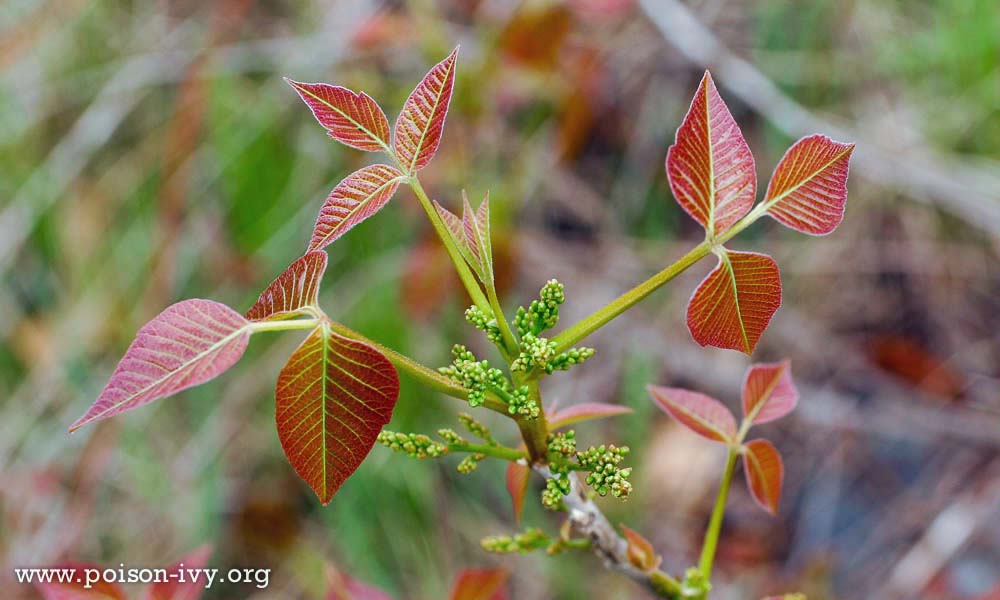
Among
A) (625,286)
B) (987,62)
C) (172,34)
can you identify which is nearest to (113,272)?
(172,34)

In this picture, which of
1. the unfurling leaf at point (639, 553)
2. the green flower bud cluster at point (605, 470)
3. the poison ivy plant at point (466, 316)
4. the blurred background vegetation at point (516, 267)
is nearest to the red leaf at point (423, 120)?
the poison ivy plant at point (466, 316)

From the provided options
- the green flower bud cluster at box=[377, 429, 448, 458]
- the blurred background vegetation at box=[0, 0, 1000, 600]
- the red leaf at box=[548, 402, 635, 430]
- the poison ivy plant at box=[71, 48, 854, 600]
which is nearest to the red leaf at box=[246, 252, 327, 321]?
the poison ivy plant at box=[71, 48, 854, 600]

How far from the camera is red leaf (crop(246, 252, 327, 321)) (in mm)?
476

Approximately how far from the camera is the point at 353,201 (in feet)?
1.64

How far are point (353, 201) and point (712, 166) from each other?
23 centimetres

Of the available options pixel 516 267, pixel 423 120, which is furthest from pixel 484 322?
pixel 516 267

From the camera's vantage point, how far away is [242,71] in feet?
7.39

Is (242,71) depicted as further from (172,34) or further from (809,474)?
(809,474)

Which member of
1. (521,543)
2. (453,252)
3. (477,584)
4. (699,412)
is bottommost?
(477,584)

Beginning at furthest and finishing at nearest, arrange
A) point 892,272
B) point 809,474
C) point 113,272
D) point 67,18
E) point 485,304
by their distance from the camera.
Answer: point 67,18
point 113,272
point 892,272
point 809,474
point 485,304

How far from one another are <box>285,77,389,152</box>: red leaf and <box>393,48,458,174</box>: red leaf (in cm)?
1

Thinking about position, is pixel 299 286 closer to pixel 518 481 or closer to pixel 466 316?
pixel 466 316

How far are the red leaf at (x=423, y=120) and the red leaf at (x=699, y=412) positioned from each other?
0.29 m

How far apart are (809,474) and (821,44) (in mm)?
1195
